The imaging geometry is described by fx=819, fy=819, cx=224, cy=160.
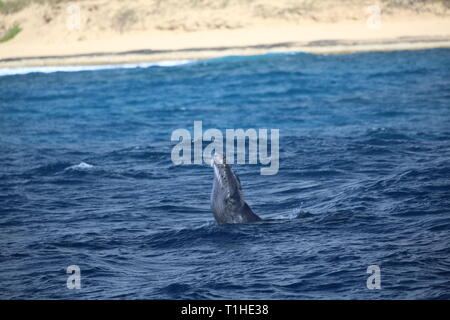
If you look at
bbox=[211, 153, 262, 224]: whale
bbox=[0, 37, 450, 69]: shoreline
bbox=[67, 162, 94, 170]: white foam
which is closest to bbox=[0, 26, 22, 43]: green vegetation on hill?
bbox=[0, 37, 450, 69]: shoreline

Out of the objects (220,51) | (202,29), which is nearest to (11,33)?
(202,29)

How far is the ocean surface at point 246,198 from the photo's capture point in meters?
10.9

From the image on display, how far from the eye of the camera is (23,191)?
17.5 meters

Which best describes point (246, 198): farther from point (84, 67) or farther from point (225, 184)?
point (84, 67)

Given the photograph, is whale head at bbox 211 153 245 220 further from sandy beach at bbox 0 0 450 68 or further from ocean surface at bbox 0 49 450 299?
sandy beach at bbox 0 0 450 68

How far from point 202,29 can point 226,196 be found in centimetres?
4583

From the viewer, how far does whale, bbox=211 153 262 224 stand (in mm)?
12281

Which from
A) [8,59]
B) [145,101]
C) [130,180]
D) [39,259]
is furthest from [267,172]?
[8,59]

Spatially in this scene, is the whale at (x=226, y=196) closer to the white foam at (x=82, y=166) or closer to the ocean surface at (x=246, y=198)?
the ocean surface at (x=246, y=198)

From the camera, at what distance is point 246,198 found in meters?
15.9

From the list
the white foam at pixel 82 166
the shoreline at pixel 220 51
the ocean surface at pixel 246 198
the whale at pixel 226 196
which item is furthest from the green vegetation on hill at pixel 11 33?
the whale at pixel 226 196

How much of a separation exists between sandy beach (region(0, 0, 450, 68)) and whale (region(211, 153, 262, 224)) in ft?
124

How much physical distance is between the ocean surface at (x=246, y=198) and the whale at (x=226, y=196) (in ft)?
0.70
